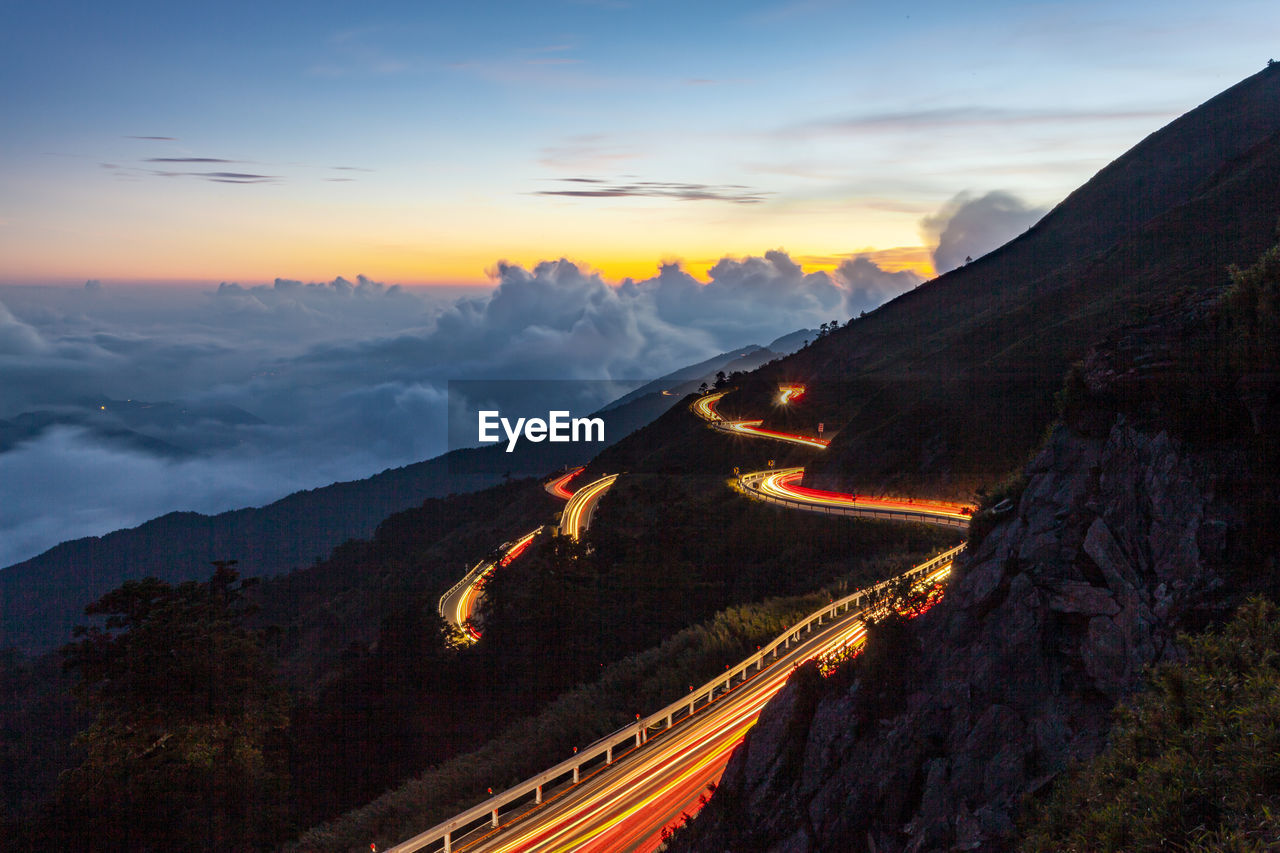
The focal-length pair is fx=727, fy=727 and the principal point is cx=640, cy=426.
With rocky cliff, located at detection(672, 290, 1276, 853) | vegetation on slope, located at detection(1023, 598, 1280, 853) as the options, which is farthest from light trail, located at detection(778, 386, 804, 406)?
vegetation on slope, located at detection(1023, 598, 1280, 853)

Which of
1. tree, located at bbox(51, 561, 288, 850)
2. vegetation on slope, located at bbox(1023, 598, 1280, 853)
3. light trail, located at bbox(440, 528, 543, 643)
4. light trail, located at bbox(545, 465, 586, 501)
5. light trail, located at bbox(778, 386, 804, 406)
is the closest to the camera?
vegetation on slope, located at bbox(1023, 598, 1280, 853)

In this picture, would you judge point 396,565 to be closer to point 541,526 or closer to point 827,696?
point 541,526

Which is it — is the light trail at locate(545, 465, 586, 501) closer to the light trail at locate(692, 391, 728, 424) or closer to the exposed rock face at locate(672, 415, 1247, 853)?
the light trail at locate(692, 391, 728, 424)

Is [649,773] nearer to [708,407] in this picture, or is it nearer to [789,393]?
[789,393]

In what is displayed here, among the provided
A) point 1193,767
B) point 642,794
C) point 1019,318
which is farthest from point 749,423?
point 1193,767

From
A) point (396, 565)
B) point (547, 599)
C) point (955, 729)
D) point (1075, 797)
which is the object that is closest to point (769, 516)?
point (547, 599)
